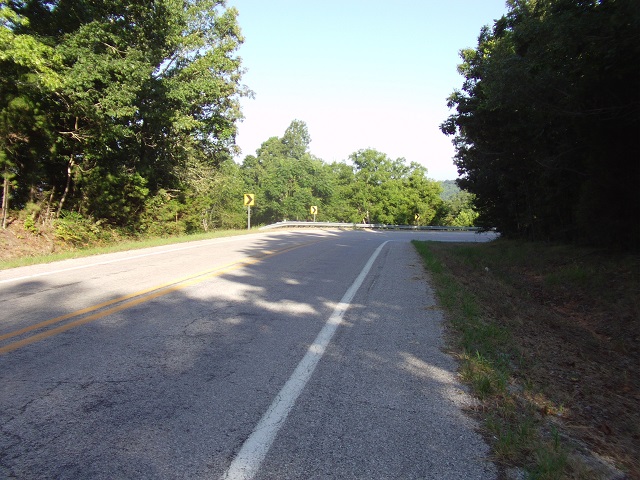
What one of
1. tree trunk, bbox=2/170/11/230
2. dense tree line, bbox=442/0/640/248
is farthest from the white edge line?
tree trunk, bbox=2/170/11/230

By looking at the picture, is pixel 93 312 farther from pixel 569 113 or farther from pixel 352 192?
pixel 352 192

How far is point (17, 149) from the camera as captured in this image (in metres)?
15.7

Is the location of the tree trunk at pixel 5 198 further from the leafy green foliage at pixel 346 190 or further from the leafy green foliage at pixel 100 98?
the leafy green foliage at pixel 346 190

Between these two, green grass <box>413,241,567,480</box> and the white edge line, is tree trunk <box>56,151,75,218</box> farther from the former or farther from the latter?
the white edge line

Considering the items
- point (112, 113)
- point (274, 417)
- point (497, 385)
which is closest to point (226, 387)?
point (274, 417)

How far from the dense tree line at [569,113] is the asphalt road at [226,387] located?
5911mm

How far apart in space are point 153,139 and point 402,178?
56.1m

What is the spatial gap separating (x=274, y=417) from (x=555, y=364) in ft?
11.3

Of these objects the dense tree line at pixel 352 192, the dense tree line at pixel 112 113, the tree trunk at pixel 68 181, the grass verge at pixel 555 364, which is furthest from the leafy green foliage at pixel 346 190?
the grass verge at pixel 555 364

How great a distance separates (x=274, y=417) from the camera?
3236 mm

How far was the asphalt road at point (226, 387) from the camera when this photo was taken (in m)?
2.72

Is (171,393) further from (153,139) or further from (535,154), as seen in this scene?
(153,139)

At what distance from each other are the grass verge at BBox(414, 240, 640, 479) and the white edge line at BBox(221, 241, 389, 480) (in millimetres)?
1410

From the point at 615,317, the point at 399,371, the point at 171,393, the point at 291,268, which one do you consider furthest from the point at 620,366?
the point at 291,268
